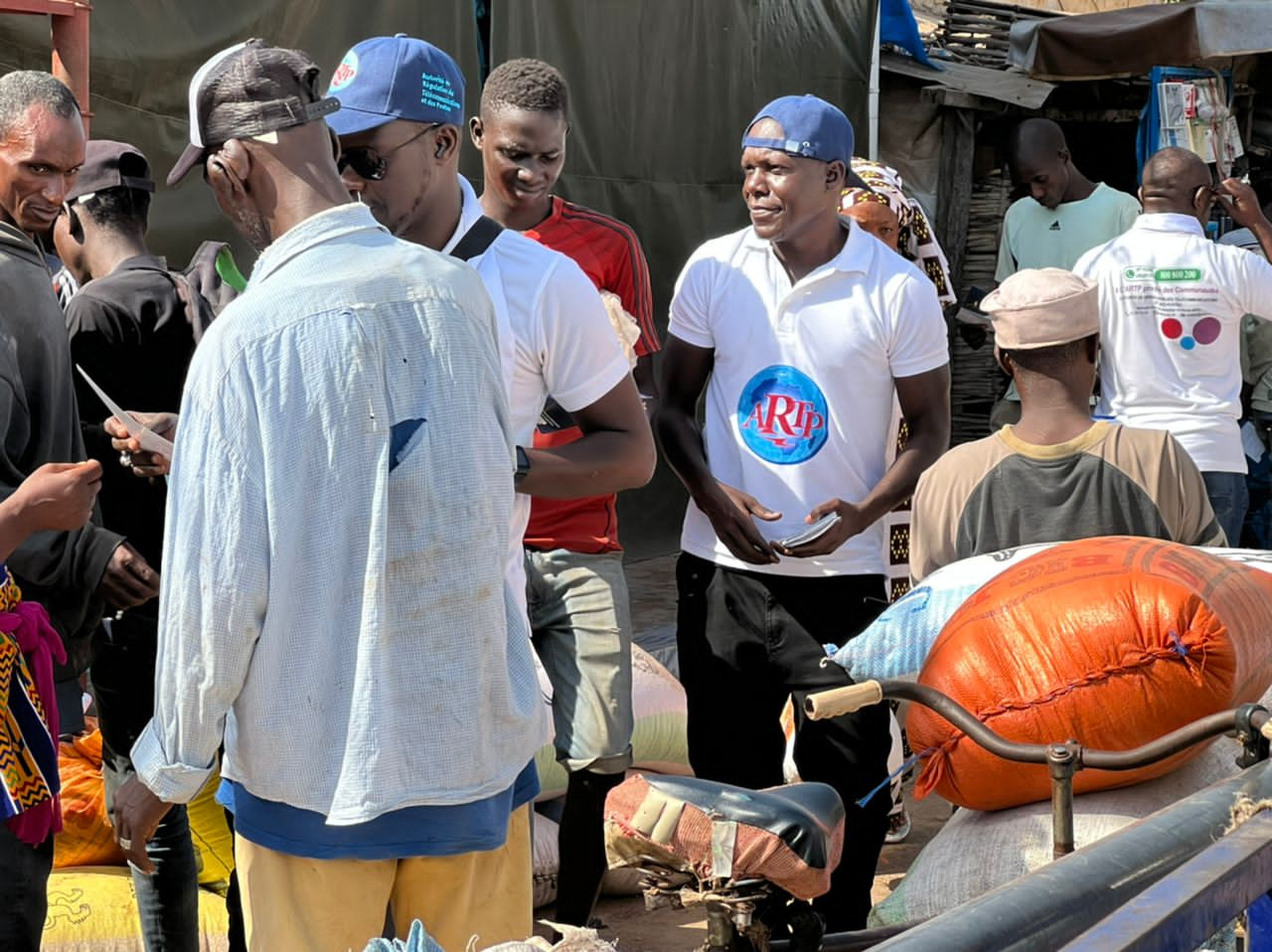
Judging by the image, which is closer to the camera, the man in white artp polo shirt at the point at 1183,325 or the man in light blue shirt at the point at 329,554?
the man in light blue shirt at the point at 329,554

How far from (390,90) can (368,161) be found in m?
0.14

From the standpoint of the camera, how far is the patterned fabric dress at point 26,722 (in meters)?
2.90

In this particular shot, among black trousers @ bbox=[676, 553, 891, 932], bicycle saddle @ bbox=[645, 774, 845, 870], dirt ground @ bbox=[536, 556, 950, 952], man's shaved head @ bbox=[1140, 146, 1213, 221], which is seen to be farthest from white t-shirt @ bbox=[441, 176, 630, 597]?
man's shaved head @ bbox=[1140, 146, 1213, 221]

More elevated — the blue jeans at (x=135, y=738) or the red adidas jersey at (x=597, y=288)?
the red adidas jersey at (x=597, y=288)

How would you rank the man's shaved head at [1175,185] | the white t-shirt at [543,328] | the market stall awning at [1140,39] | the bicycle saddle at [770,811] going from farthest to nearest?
the market stall awning at [1140,39], the man's shaved head at [1175,185], the white t-shirt at [543,328], the bicycle saddle at [770,811]

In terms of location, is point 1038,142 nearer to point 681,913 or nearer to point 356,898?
point 681,913

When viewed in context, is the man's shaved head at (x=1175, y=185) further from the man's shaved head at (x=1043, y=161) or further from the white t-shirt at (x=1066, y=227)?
the man's shaved head at (x=1043, y=161)

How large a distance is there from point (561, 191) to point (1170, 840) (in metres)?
7.08

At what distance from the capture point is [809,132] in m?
4.30

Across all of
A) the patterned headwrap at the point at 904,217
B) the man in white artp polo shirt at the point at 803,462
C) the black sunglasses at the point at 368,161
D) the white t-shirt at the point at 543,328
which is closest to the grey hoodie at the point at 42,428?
the black sunglasses at the point at 368,161

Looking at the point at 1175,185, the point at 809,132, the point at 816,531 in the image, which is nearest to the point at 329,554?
the point at 816,531

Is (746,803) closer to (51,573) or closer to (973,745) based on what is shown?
(973,745)

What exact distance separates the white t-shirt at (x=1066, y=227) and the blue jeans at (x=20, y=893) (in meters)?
6.92

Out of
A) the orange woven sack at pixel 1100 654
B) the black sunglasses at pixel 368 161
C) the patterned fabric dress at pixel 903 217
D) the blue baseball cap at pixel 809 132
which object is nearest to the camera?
the orange woven sack at pixel 1100 654
